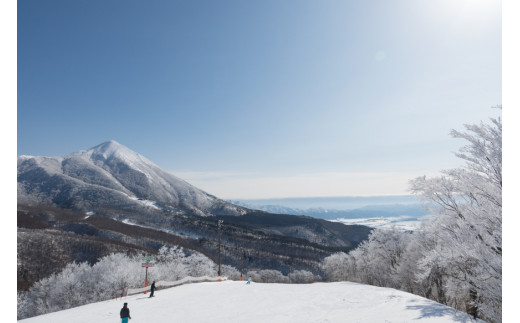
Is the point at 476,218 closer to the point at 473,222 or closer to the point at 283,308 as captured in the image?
the point at 473,222

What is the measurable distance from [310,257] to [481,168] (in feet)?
633

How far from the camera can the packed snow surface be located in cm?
1414

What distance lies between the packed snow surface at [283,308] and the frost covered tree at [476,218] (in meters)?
2.66

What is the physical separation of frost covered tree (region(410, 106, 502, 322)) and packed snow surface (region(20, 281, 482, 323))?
8.73 feet

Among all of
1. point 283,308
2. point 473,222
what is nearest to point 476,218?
point 473,222

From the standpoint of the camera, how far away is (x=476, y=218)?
457 inches

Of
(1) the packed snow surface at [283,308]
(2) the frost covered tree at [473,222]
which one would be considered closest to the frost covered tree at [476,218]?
(2) the frost covered tree at [473,222]

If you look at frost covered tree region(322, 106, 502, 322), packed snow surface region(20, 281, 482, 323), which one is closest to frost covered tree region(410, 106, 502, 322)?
frost covered tree region(322, 106, 502, 322)

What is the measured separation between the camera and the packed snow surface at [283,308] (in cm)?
1414

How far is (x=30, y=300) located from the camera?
59312 mm

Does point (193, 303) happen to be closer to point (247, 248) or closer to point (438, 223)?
point (438, 223)

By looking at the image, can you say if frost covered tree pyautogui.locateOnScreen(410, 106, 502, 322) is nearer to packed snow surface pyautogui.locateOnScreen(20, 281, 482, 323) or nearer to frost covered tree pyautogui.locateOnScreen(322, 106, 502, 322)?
frost covered tree pyautogui.locateOnScreen(322, 106, 502, 322)

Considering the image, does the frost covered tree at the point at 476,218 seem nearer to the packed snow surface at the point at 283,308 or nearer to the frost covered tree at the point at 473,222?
the frost covered tree at the point at 473,222
